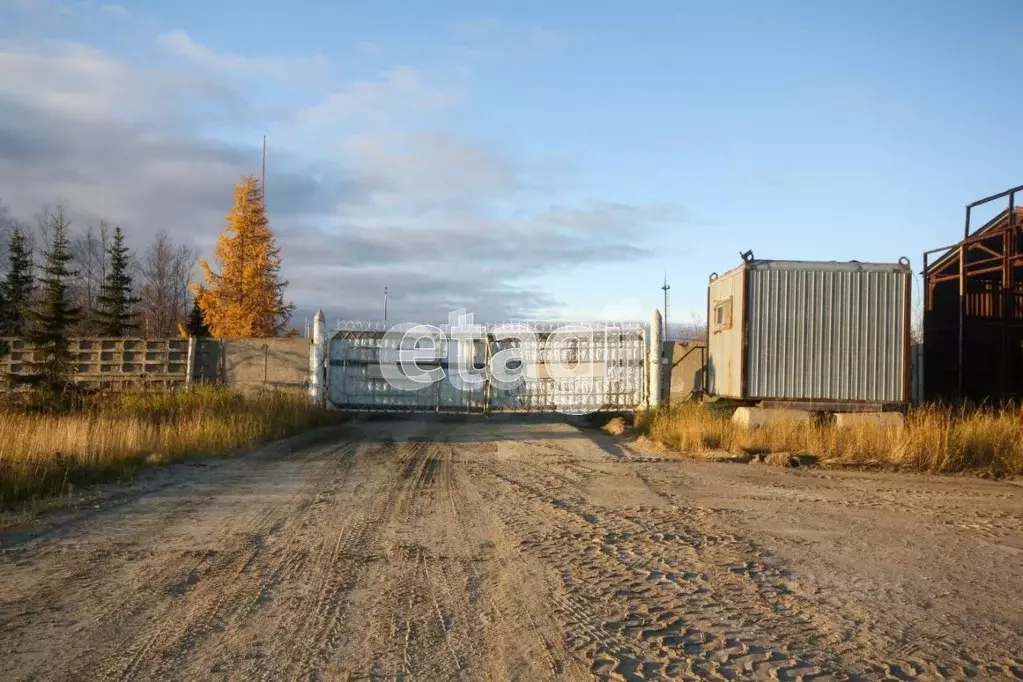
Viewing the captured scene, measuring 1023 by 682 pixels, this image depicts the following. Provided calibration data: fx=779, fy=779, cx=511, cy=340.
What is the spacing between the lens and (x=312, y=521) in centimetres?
752

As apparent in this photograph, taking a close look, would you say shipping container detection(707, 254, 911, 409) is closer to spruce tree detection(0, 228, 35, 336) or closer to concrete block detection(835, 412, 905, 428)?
concrete block detection(835, 412, 905, 428)

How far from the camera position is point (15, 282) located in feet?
137

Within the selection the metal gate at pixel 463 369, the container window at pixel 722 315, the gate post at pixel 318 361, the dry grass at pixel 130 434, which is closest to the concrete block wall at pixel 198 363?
the gate post at pixel 318 361

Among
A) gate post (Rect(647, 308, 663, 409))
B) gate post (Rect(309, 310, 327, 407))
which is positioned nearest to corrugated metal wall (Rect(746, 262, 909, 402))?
gate post (Rect(647, 308, 663, 409))

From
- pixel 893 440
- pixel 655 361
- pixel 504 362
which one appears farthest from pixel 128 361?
pixel 893 440

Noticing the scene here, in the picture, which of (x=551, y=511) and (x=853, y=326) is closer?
(x=551, y=511)

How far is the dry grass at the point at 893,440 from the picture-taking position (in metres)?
11.7

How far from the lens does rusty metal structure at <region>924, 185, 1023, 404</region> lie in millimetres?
17375

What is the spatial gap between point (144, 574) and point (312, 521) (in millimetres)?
1986

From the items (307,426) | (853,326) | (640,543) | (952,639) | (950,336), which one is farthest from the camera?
(950,336)

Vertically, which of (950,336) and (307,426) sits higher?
(950,336)

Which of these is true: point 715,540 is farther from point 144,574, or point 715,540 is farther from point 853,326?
point 853,326

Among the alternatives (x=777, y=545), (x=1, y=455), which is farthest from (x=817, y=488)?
(x=1, y=455)

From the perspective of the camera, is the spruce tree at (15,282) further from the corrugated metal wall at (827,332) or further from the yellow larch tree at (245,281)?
the corrugated metal wall at (827,332)
